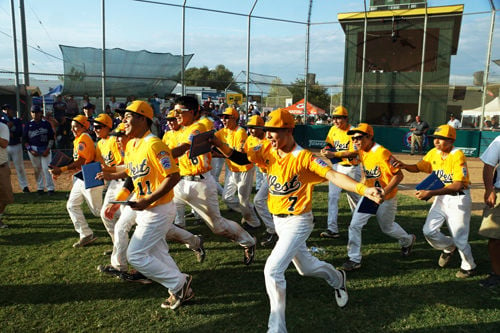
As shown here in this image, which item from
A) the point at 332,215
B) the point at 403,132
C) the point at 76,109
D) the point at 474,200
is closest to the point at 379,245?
the point at 332,215

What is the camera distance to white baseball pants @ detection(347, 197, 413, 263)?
18.0 ft

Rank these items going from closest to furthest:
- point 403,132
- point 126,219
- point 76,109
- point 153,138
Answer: point 153,138 < point 126,219 < point 76,109 < point 403,132

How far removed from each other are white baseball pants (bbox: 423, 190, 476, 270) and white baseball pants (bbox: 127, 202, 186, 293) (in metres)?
3.63

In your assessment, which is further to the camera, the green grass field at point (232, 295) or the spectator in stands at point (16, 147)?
the spectator in stands at point (16, 147)

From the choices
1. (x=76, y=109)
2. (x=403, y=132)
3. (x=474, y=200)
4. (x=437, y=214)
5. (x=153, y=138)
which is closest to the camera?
(x=153, y=138)

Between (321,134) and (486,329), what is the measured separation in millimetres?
16862

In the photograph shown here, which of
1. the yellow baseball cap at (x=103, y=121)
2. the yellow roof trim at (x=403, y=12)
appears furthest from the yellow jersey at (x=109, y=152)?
the yellow roof trim at (x=403, y=12)

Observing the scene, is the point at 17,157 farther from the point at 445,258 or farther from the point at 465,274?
the point at 465,274

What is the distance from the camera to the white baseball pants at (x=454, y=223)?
5.24 metres

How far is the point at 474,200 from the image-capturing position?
33.1 feet

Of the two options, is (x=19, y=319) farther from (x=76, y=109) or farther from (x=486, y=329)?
(x=76, y=109)

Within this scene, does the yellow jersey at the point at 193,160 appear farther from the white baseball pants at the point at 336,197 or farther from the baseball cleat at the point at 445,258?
the baseball cleat at the point at 445,258

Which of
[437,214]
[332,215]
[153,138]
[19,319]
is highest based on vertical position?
[153,138]

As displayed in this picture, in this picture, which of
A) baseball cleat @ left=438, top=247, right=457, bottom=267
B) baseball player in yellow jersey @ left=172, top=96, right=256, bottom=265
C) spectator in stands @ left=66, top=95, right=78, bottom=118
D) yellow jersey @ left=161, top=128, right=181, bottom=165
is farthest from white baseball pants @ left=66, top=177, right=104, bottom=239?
spectator in stands @ left=66, top=95, right=78, bottom=118
